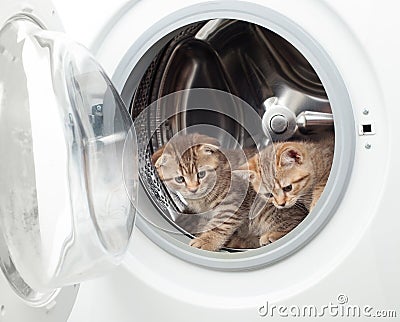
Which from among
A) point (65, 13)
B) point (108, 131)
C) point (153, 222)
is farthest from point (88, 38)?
point (153, 222)

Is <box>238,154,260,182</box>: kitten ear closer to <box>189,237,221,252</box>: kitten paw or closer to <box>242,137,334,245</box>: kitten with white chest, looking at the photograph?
<box>242,137,334,245</box>: kitten with white chest

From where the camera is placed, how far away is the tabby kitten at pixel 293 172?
102 centimetres

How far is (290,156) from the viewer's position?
3.40 ft

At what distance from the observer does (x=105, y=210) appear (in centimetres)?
80

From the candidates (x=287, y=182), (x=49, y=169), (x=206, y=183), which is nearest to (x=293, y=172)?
(x=287, y=182)

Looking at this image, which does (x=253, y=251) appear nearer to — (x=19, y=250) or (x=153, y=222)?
(x=153, y=222)

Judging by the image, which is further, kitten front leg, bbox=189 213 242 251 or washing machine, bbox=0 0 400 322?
kitten front leg, bbox=189 213 242 251

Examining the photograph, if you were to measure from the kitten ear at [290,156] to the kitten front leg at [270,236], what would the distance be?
0.34 ft

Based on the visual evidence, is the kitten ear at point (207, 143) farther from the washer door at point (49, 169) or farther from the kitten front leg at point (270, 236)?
the washer door at point (49, 169)

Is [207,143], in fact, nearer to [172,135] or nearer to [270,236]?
[172,135]

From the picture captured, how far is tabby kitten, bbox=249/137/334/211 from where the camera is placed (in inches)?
40.0

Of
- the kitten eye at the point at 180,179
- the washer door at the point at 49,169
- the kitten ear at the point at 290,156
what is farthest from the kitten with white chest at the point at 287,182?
the washer door at the point at 49,169

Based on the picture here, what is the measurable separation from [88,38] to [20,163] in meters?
0.33

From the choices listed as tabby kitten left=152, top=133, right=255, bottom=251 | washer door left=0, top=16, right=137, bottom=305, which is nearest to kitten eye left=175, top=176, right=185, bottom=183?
tabby kitten left=152, top=133, right=255, bottom=251
